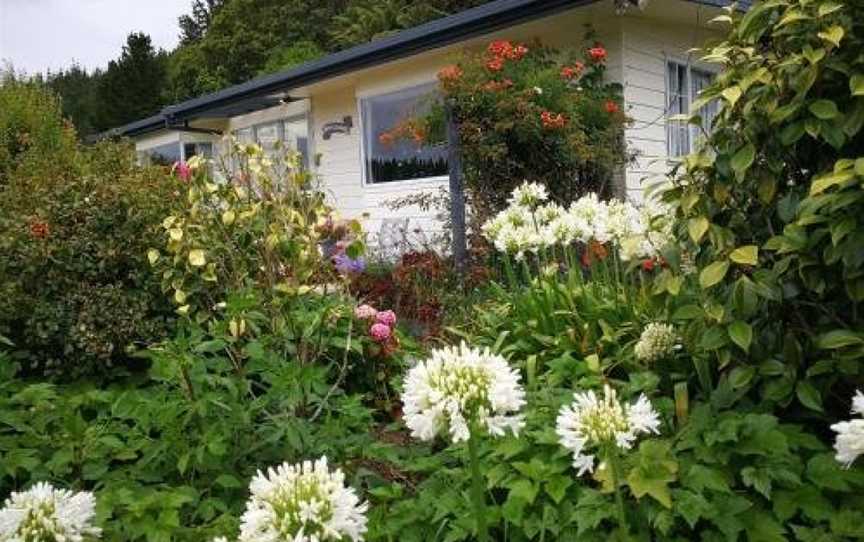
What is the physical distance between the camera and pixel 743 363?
251 centimetres

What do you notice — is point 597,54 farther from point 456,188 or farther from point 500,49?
point 456,188

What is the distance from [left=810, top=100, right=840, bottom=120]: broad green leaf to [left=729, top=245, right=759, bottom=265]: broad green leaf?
41 cm

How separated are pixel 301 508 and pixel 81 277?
311cm

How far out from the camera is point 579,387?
283 cm

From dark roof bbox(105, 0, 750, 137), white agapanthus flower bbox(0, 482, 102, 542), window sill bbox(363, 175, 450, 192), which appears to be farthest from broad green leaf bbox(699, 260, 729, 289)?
window sill bbox(363, 175, 450, 192)

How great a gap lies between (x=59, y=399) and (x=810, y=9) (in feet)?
10.1

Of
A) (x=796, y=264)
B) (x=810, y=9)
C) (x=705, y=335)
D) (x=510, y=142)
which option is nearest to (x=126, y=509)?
Result: (x=705, y=335)

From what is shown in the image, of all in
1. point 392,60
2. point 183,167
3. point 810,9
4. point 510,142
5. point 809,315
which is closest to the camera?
point 810,9

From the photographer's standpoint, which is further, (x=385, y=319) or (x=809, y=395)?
(x=385, y=319)

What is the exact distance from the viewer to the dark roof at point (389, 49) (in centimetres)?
837

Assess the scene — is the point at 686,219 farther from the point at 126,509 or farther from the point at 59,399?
the point at 59,399

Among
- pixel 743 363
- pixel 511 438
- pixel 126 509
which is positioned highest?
pixel 743 363

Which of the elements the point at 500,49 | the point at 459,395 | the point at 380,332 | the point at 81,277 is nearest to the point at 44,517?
the point at 459,395

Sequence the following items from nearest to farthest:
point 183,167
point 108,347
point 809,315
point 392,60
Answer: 1. point 809,315
2. point 183,167
3. point 108,347
4. point 392,60
